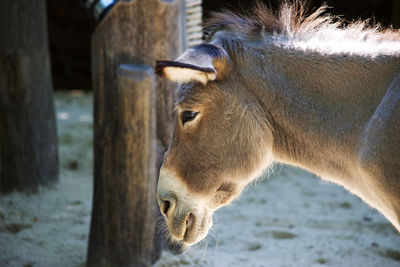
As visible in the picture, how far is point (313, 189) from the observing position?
598cm

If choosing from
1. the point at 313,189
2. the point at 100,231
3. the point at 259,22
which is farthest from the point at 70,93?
the point at 259,22

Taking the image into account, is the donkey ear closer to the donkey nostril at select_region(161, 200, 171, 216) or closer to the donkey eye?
the donkey eye

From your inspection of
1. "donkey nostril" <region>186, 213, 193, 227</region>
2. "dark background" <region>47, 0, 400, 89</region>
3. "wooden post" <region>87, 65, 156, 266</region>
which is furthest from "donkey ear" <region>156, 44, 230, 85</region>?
"dark background" <region>47, 0, 400, 89</region>

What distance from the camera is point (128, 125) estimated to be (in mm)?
3508

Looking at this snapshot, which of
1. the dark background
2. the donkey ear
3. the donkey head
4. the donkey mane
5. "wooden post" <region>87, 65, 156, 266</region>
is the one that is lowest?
the dark background

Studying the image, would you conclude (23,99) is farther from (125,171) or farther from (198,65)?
(198,65)

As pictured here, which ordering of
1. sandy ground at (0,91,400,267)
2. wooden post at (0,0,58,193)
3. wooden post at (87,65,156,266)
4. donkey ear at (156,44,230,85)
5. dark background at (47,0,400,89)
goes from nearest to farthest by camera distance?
donkey ear at (156,44,230,85) → wooden post at (87,65,156,266) → sandy ground at (0,91,400,267) → wooden post at (0,0,58,193) → dark background at (47,0,400,89)

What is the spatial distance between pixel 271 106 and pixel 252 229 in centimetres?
242

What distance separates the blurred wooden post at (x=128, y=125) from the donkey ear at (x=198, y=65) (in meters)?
1.04

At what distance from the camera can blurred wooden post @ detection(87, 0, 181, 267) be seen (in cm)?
351

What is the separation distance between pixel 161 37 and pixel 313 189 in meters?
3.24

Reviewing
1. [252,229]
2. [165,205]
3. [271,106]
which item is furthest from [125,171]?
[252,229]

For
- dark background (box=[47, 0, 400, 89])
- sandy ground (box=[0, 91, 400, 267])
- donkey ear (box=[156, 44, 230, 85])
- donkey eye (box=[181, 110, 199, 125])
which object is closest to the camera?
donkey ear (box=[156, 44, 230, 85])

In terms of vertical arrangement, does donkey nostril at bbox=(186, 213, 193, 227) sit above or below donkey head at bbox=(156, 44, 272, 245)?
below
